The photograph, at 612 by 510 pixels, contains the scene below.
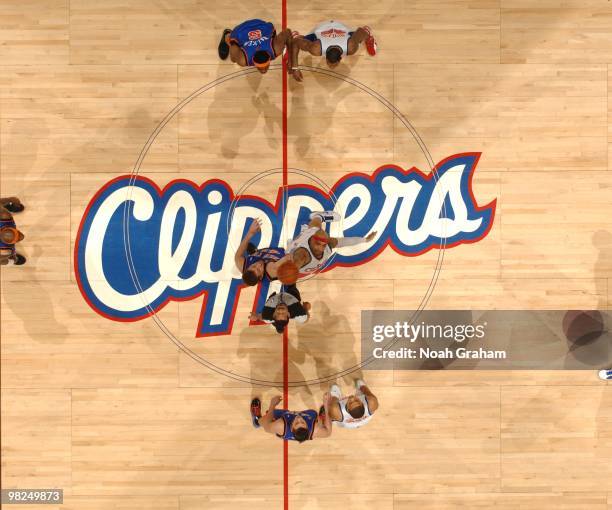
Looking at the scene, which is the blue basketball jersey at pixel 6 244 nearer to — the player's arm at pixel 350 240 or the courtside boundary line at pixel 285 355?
the courtside boundary line at pixel 285 355

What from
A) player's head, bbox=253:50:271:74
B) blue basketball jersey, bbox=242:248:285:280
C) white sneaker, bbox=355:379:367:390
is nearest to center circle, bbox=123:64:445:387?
white sneaker, bbox=355:379:367:390

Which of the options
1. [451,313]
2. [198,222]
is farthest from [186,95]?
[451,313]

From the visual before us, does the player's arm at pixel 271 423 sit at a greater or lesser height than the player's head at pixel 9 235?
lesser

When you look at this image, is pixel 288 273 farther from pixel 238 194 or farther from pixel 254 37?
pixel 254 37

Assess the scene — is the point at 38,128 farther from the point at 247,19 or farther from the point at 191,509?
the point at 191,509

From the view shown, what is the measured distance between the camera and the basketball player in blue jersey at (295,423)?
6316 mm

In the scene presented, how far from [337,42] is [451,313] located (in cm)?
392

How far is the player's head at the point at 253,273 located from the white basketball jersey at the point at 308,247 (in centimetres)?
47

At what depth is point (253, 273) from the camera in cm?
591

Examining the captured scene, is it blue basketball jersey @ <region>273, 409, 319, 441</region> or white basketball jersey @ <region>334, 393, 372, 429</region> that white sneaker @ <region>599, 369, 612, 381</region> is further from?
blue basketball jersey @ <region>273, 409, 319, 441</region>

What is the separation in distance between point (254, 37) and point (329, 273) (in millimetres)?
3207

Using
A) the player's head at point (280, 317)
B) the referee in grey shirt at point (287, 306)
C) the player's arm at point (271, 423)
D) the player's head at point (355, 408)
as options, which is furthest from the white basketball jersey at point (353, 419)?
the player's head at point (280, 317)

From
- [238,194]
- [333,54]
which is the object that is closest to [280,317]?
[238,194]

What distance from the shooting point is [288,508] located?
6910mm
